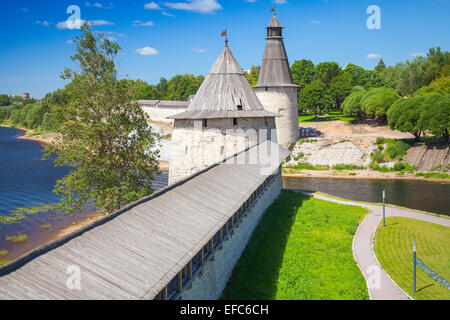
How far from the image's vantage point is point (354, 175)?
41.8 meters

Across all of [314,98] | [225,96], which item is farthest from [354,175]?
[225,96]

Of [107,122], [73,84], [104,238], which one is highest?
[73,84]

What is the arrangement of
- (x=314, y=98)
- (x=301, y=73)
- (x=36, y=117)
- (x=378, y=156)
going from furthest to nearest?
(x=36, y=117), (x=301, y=73), (x=314, y=98), (x=378, y=156)

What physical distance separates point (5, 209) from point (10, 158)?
27441 millimetres

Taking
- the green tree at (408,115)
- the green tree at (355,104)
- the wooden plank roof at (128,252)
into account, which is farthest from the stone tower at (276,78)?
the wooden plank roof at (128,252)

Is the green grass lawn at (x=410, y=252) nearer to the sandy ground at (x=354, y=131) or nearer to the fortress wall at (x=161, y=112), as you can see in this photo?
the sandy ground at (x=354, y=131)

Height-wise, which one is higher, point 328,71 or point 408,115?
point 328,71

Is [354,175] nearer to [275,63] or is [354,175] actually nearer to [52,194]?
[275,63]

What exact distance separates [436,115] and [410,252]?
994 inches

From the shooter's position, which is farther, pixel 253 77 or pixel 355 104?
pixel 253 77

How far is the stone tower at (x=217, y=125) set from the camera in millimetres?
22156

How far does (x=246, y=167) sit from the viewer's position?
17906 millimetres
